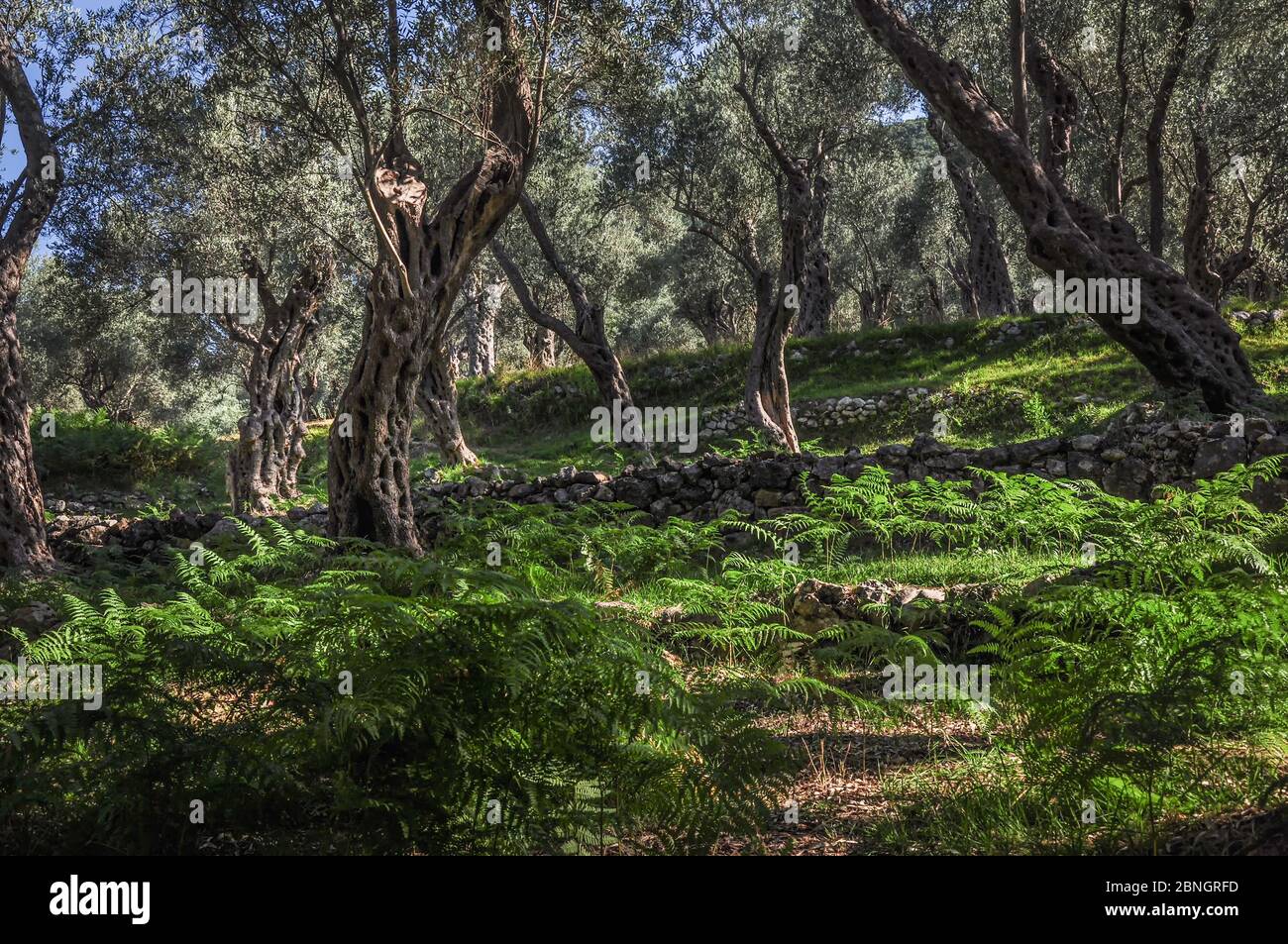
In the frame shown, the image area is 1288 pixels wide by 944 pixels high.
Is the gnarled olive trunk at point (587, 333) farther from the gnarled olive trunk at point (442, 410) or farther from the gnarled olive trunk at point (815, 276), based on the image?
the gnarled olive trunk at point (815, 276)

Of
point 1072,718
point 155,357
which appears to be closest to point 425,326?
point 1072,718

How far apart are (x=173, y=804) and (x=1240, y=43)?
24.9 metres

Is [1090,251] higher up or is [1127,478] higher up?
[1090,251]

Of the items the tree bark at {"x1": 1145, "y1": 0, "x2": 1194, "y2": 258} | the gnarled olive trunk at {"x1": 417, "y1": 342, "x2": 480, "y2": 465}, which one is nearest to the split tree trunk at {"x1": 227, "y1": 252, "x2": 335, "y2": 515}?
the gnarled olive trunk at {"x1": 417, "y1": 342, "x2": 480, "y2": 465}

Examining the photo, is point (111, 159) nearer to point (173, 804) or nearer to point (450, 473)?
point (450, 473)

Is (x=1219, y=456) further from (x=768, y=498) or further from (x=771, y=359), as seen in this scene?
(x=771, y=359)

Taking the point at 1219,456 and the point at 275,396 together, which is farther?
the point at 275,396

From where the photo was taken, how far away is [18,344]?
1194 cm

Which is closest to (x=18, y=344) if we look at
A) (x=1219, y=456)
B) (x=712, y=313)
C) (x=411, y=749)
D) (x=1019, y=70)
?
(x=411, y=749)

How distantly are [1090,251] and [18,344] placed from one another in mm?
13681

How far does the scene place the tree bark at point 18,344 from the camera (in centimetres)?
1175

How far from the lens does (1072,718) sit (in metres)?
3.76

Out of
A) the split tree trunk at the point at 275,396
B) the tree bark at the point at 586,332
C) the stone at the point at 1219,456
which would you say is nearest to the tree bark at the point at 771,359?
the tree bark at the point at 586,332

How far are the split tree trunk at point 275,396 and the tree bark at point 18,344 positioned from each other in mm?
4809
